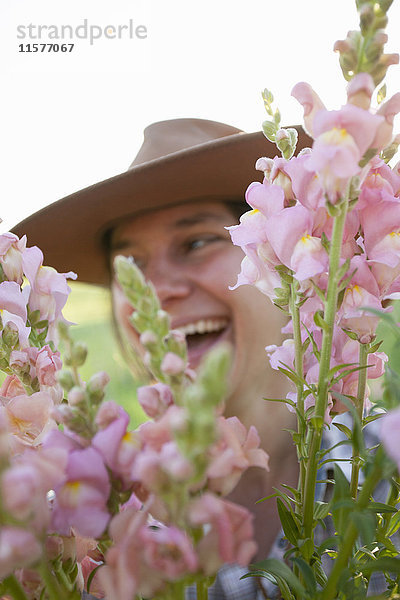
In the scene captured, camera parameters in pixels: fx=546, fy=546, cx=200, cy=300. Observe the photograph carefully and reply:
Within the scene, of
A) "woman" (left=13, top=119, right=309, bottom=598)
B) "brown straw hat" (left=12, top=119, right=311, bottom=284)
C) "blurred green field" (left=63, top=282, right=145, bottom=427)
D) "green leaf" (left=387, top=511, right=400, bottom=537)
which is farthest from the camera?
"blurred green field" (left=63, top=282, right=145, bottom=427)

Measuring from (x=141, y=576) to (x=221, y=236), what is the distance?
947 mm

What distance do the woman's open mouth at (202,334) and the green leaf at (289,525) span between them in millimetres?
756

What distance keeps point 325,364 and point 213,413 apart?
0.15m

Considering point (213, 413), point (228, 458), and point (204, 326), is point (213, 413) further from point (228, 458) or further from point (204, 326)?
point (204, 326)

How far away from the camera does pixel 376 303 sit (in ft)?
1.22

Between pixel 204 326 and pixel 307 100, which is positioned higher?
pixel 307 100

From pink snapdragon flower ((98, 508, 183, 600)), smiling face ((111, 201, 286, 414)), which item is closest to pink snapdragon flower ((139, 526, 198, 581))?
pink snapdragon flower ((98, 508, 183, 600))

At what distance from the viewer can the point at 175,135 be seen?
1171mm

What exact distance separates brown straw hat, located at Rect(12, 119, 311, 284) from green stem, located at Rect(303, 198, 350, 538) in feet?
2.06

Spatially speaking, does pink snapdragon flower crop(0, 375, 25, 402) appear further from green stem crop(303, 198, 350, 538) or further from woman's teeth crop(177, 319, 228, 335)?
woman's teeth crop(177, 319, 228, 335)

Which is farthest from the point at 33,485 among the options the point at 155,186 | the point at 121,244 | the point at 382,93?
the point at 121,244

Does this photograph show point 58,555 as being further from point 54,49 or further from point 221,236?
point 54,49

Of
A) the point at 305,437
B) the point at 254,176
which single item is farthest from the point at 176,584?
the point at 254,176

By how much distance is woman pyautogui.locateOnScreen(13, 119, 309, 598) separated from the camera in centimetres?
107
